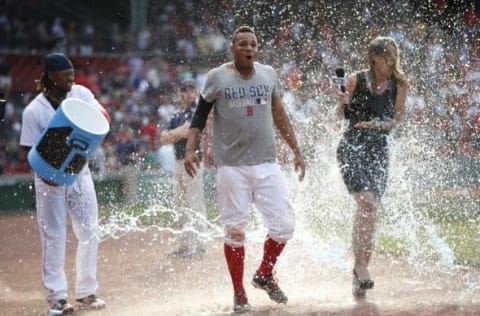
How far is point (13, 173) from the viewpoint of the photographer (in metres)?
16.4

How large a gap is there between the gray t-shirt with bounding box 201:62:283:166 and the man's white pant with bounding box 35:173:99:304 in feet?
3.35

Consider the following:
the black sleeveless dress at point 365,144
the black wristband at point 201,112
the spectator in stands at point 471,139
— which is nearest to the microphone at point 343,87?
the black sleeveless dress at point 365,144

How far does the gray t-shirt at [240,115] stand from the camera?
6.04m

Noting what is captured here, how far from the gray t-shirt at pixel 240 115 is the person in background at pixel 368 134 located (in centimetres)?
73

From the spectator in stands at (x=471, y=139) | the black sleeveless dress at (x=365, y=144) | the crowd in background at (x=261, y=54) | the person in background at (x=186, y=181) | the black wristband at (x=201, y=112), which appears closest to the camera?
the black wristband at (x=201, y=112)

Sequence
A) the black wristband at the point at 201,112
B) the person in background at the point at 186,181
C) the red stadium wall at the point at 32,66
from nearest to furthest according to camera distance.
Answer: the black wristband at the point at 201,112 → the person in background at the point at 186,181 → the red stadium wall at the point at 32,66

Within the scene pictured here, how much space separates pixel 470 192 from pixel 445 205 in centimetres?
177

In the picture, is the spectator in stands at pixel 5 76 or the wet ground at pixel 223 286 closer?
the wet ground at pixel 223 286

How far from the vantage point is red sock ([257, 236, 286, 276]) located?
6145 millimetres

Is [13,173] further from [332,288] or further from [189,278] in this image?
[332,288]

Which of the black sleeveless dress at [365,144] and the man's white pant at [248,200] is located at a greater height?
the black sleeveless dress at [365,144]

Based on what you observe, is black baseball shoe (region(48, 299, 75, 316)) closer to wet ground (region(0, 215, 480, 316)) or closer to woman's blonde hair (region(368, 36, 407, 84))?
wet ground (region(0, 215, 480, 316))

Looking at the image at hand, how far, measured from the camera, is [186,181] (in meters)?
9.09

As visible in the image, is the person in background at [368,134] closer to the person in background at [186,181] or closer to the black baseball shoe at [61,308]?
the black baseball shoe at [61,308]
